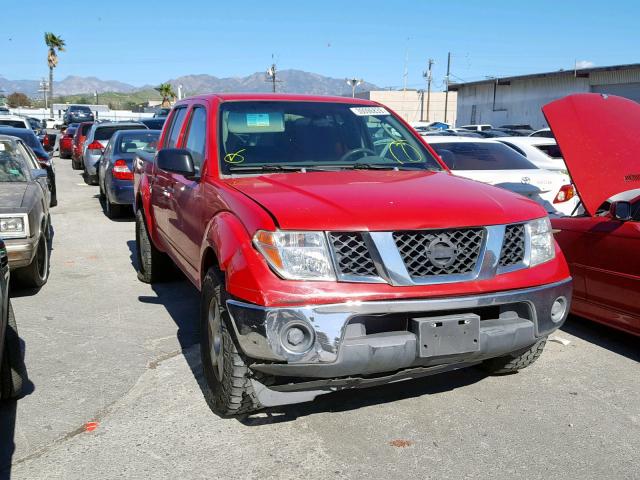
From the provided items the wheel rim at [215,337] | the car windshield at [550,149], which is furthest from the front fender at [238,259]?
the car windshield at [550,149]

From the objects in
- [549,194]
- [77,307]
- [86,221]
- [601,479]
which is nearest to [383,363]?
[601,479]

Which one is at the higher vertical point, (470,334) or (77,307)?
(470,334)

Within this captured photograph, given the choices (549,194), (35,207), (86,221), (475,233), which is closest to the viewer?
(475,233)

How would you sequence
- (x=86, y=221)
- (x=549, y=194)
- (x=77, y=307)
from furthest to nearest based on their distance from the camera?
1. (x=86, y=221)
2. (x=549, y=194)
3. (x=77, y=307)

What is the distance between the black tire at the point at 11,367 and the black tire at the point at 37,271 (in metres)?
2.71

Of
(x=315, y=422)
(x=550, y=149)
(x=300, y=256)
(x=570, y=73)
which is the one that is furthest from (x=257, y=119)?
(x=570, y=73)

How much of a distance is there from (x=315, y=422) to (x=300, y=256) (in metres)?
1.09

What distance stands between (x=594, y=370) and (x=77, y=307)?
448 centimetres

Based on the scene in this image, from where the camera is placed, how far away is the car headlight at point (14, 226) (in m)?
6.19

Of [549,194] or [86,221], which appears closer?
[549,194]

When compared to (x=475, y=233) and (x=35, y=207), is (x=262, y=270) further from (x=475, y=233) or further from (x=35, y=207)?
(x=35, y=207)

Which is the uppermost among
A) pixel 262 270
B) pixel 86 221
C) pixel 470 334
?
pixel 262 270

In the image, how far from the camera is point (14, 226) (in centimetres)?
623

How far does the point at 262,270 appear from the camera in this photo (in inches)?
129
